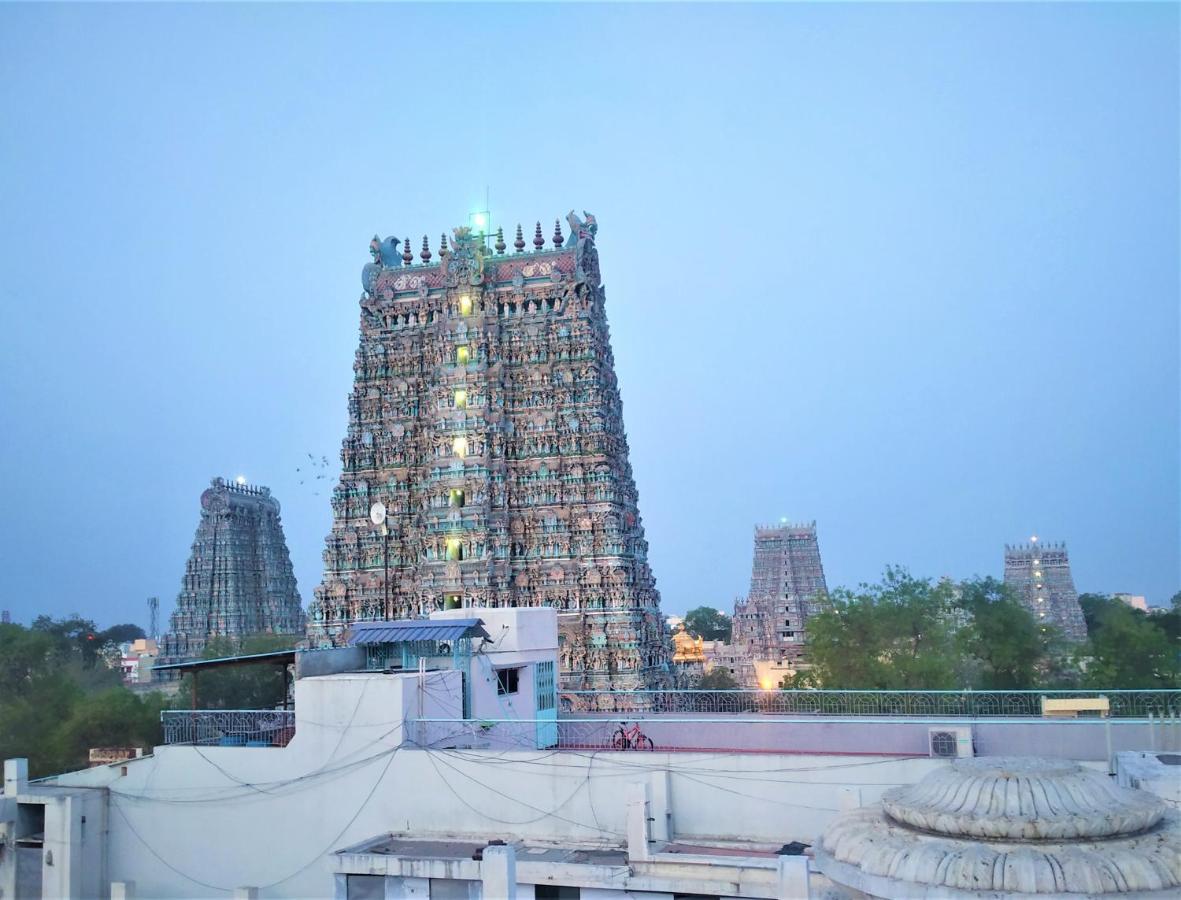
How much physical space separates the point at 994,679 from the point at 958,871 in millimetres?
41116

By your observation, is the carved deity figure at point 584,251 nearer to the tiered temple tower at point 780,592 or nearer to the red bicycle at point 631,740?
the red bicycle at point 631,740

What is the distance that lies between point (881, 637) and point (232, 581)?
4604 cm

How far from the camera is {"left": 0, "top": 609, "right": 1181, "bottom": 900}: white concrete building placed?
2053 centimetres

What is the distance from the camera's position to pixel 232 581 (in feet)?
241

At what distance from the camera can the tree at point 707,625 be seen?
147m

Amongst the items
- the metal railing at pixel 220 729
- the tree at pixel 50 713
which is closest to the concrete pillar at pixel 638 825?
the metal railing at pixel 220 729

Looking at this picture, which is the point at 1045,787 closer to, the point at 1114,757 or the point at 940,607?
the point at 1114,757

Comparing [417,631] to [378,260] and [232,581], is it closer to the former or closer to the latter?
[378,260]

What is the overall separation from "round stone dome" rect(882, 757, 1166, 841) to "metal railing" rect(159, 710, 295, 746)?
19697 millimetres

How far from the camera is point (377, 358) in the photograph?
51625 mm

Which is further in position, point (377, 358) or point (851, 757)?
point (377, 358)

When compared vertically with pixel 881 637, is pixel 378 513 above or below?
above

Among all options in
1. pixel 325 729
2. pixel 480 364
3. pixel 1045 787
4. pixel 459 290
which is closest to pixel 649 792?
pixel 325 729

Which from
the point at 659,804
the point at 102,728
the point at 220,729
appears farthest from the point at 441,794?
the point at 102,728
